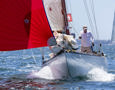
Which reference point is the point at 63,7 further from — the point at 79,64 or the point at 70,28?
the point at 79,64

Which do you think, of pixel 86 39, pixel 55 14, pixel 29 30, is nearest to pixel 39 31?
pixel 29 30

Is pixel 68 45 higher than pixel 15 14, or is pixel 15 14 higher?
pixel 15 14

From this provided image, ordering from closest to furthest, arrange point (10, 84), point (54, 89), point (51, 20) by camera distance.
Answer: point (54, 89)
point (10, 84)
point (51, 20)

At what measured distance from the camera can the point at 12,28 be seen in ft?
42.7

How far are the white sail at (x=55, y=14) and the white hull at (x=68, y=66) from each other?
80.3 inches

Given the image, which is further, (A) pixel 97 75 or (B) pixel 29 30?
(A) pixel 97 75

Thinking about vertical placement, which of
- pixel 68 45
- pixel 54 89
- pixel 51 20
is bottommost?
pixel 54 89

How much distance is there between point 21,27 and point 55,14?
219 centimetres

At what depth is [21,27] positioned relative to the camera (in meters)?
13.0

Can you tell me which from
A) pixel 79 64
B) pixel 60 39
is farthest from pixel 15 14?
pixel 79 64

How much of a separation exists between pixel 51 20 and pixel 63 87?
12.8 feet

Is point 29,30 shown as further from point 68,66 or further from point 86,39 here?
point 86,39

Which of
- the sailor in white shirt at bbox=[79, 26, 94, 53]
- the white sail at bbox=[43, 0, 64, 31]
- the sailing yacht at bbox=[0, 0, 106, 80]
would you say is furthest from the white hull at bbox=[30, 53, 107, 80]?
the white sail at bbox=[43, 0, 64, 31]

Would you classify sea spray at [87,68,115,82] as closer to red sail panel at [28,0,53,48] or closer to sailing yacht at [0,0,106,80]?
sailing yacht at [0,0,106,80]
